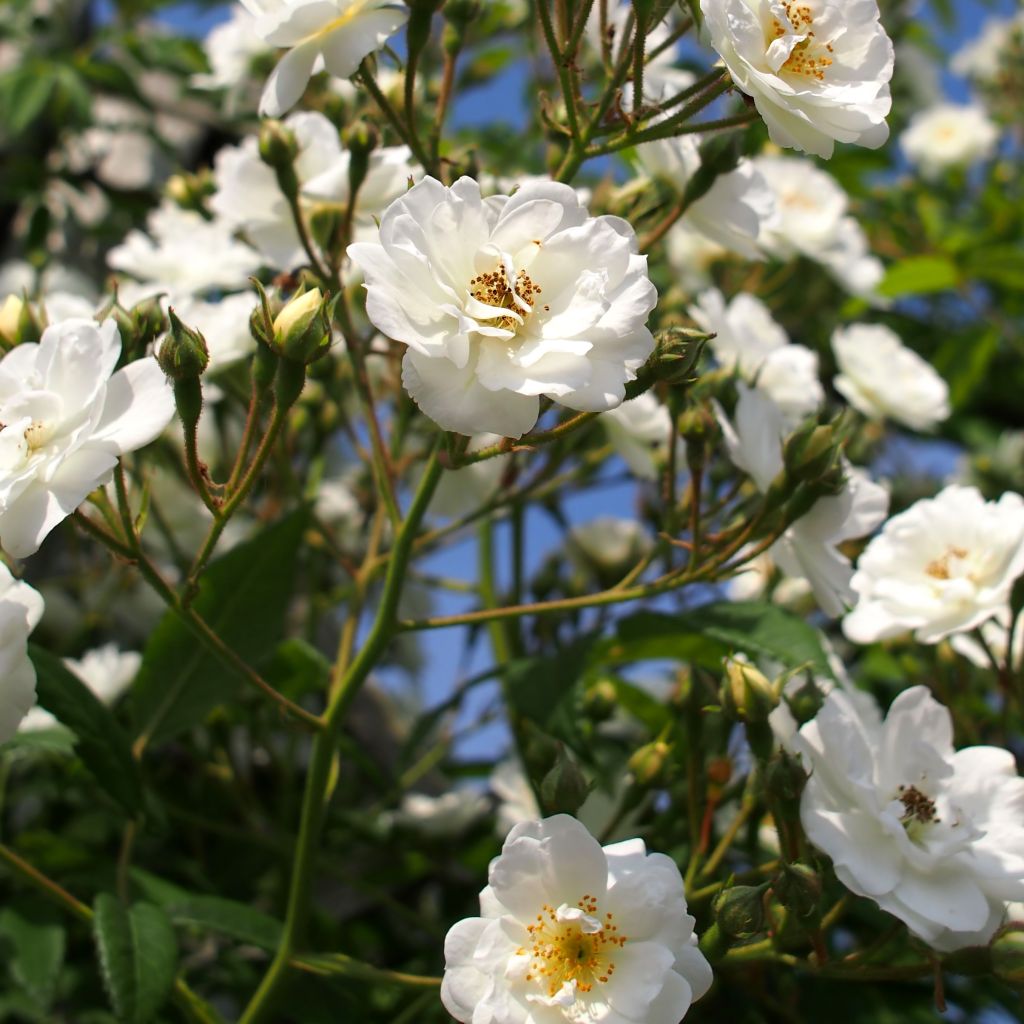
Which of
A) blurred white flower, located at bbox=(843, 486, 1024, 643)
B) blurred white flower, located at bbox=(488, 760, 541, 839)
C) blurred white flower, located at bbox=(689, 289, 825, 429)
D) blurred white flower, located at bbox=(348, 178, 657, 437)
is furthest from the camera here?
blurred white flower, located at bbox=(488, 760, 541, 839)

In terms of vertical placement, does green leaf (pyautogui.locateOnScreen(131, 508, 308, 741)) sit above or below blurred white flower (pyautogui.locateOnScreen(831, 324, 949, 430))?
above

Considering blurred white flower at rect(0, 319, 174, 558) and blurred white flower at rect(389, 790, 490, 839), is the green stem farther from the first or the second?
blurred white flower at rect(389, 790, 490, 839)

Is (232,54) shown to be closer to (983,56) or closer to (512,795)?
(512,795)

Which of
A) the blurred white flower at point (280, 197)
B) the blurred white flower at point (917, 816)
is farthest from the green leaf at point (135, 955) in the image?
the blurred white flower at point (280, 197)

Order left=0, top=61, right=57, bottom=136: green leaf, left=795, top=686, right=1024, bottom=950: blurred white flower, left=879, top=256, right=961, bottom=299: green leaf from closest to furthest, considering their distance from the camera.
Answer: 1. left=795, top=686, right=1024, bottom=950: blurred white flower
2. left=0, top=61, right=57, bottom=136: green leaf
3. left=879, top=256, right=961, bottom=299: green leaf

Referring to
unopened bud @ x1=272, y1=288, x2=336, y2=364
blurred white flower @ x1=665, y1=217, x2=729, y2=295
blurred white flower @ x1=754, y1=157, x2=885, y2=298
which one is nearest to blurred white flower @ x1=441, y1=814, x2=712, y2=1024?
unopened bud @ x1=272, y1=288, x2=336, y2=364

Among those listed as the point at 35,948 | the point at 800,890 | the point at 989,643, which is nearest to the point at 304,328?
the point at 800,890
